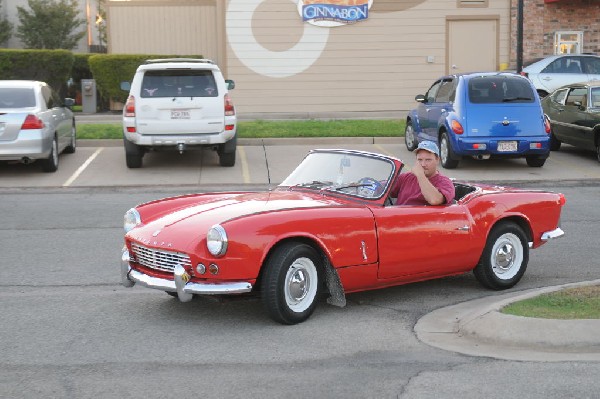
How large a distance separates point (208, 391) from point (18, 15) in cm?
4487

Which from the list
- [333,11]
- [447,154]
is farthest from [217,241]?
[333,11]

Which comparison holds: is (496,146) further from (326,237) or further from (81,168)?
(326,237)

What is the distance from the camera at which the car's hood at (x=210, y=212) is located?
6785 mm

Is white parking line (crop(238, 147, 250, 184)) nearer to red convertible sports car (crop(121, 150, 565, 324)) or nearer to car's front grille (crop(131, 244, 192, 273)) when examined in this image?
red convertible sports car (crop(121, 150, 565, 324))

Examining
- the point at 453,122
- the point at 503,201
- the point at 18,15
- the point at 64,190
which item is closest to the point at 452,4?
the point at 453,122

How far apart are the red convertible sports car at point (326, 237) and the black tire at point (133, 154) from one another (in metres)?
8.70

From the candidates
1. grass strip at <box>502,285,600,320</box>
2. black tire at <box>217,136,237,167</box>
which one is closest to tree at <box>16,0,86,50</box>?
black tire at <box>217,136,237,167</box>

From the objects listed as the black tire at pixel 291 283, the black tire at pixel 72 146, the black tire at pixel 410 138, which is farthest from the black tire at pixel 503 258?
the black tire at pixel 72 146

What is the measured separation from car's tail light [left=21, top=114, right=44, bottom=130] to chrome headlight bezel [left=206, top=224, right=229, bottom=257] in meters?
9.53

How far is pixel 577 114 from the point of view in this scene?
17781mm

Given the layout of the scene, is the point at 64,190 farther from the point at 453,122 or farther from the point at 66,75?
the point at 66,75

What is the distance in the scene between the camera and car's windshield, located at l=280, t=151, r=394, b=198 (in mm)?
7609

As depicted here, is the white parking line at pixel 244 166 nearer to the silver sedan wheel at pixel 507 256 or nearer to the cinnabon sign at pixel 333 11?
the silver sedan wheel at pixel 507 256

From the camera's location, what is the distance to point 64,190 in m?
14.9
